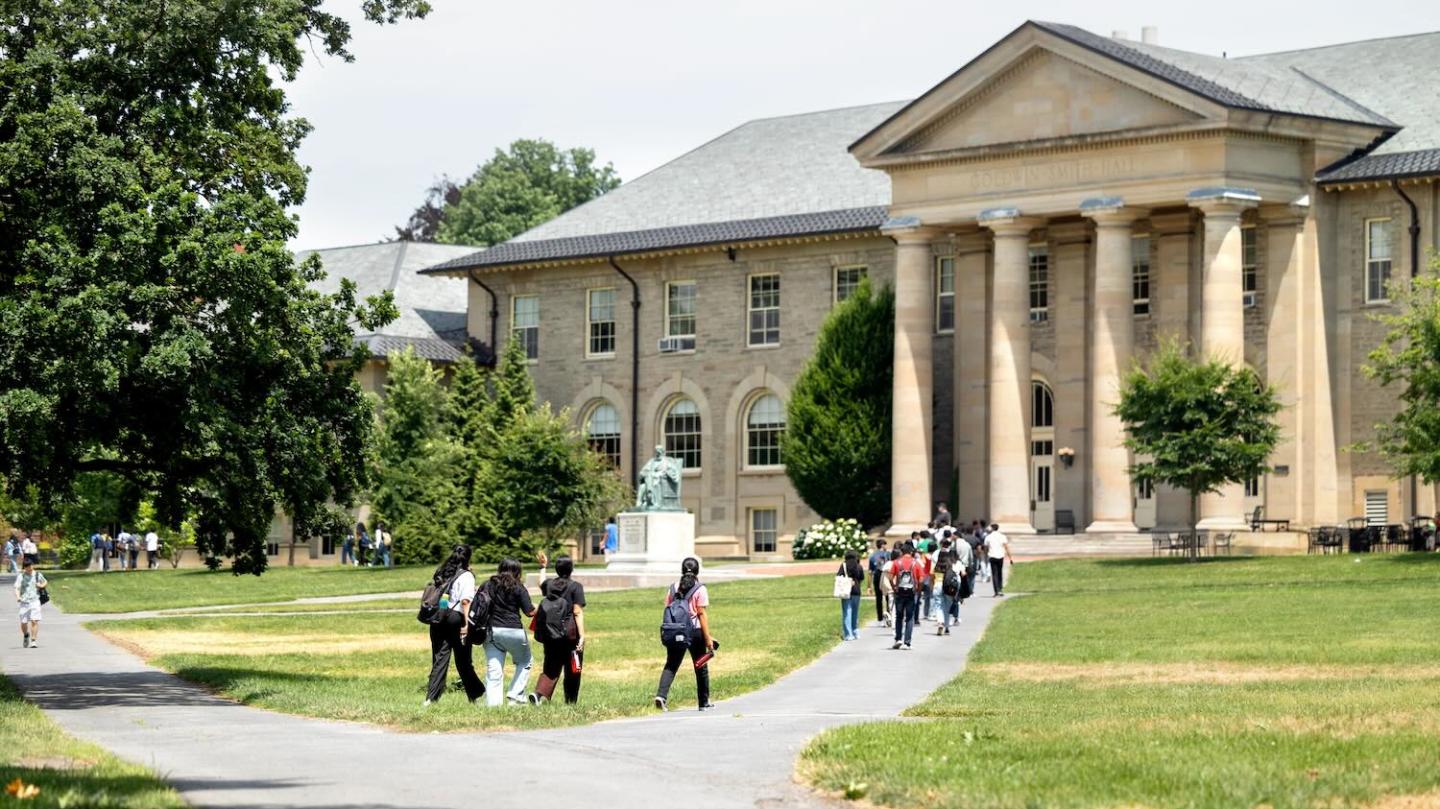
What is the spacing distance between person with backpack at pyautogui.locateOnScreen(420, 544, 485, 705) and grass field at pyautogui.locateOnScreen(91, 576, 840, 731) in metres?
0.34

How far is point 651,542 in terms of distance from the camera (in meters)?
57.3

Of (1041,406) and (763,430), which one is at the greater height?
(1041,406)

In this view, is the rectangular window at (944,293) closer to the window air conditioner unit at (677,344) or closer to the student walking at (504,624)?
the window air conditioner unit at (677,344)

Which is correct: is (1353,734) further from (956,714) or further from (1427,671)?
(1427,671)

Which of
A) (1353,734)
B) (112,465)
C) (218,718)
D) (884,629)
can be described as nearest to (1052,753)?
(1353,734)

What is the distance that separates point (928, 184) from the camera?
6700 cm

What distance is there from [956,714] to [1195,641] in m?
11.3

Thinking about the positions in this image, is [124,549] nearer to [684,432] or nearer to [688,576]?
[684,432]

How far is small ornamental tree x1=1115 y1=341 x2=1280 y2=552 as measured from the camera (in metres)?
55.7

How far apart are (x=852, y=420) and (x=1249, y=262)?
1214cm

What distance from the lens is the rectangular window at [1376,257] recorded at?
62.9 metres

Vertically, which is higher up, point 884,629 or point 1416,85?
point 1416,85

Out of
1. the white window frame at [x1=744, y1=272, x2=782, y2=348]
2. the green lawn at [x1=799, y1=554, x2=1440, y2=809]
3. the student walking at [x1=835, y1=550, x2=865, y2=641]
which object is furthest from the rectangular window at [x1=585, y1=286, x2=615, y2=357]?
the student walking at [x1=835, y1=550, x2=865, y2=641]

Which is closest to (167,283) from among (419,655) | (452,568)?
(452,568)
